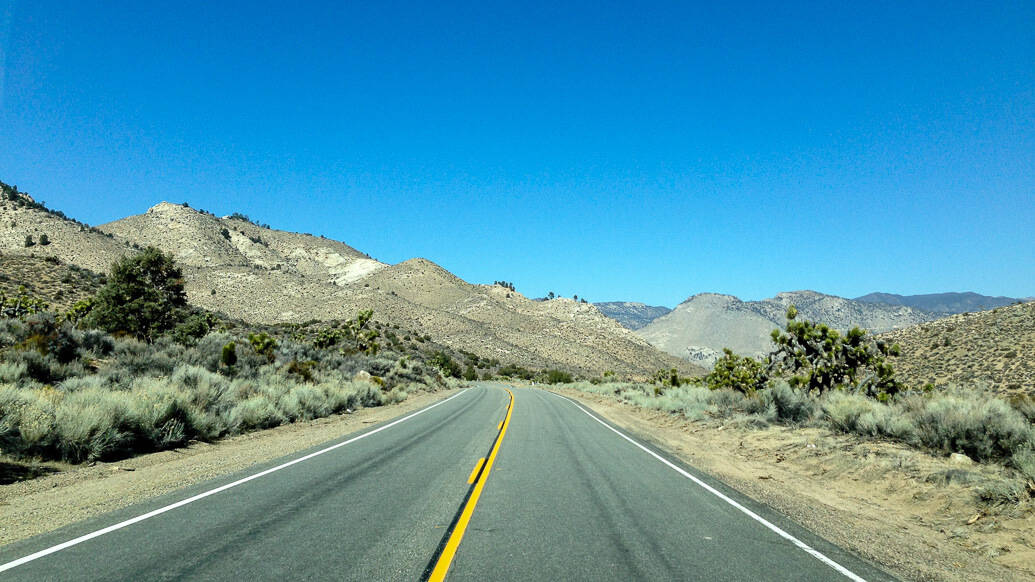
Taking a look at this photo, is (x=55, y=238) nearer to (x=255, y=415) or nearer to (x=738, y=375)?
(x=255, y=415)

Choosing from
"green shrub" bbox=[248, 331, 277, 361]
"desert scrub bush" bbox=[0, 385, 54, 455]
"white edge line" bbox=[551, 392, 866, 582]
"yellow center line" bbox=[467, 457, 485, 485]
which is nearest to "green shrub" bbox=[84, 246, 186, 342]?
"green shrub" bbox=[248, 331, 277, 361]

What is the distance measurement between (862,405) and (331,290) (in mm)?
95949

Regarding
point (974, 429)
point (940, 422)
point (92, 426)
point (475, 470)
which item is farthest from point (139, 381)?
point (974, 429)

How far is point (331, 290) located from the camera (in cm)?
9856

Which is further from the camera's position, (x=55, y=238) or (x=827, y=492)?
(x=55, y=238)

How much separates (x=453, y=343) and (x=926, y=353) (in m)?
66.7

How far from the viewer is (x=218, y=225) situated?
127 meters

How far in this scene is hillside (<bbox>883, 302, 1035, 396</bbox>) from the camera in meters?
32.2

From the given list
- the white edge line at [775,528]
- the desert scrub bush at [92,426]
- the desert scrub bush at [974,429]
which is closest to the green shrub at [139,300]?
the desert scrub bush at [92,426]

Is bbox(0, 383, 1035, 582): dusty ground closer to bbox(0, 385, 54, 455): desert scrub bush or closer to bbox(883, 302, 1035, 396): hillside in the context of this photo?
bbox(0, 385, 54, 455): desert scrub bush

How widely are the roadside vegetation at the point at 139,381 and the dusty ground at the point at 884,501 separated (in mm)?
12034

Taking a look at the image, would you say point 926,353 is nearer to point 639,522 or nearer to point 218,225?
point 639,522

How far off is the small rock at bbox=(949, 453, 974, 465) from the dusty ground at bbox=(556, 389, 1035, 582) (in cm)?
11

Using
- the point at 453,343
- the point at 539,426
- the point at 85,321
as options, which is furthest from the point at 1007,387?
the point at 453,343
